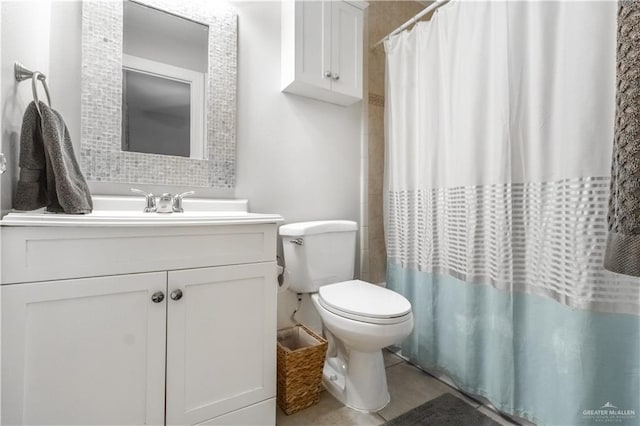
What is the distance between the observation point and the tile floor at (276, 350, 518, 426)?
4.04 feet

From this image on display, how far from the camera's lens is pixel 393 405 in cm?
132

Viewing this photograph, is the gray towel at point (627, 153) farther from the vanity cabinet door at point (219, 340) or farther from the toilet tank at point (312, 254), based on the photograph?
the toilet tank at point (312, 254)

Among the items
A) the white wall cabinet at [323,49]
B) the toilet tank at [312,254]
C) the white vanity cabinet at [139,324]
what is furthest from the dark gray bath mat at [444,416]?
the white wall cabinet at [323,49]

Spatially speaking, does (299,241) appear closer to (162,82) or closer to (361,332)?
(361,332)

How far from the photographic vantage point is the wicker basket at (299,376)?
49.6 inches

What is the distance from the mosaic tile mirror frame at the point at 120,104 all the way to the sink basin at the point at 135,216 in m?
0.10

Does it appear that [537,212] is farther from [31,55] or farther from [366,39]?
[31,55]

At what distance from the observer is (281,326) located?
5.28 ft

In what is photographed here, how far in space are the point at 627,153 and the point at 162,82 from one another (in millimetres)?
1583

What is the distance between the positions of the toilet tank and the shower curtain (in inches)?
15.5

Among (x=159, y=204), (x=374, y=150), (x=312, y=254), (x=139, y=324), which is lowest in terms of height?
(x=139, y=324)

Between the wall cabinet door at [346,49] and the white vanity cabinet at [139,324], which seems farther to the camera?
the wall cabinet door at [346,49]

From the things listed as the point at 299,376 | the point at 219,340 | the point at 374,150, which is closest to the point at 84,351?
the point at 219,340

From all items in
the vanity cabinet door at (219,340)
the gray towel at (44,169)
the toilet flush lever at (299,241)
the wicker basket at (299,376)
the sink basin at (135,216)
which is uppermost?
the gray towel at (44,169)
